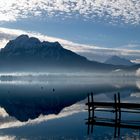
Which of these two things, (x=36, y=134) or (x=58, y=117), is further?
(x=58, y=117)

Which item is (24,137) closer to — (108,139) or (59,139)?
(59,139)

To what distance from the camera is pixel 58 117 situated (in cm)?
6862

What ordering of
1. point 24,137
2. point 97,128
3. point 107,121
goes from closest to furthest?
1. point 24,137
2. point 97,128
3. point 107,121

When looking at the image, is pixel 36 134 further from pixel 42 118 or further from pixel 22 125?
pixel 42 118

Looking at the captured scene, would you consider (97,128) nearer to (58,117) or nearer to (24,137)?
(24,137)

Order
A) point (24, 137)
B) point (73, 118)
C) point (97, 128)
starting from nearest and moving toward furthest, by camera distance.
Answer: point (24, 137) → point (97, 128) → point (73, 118)

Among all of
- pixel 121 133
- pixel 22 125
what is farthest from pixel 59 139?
pixel 22 125

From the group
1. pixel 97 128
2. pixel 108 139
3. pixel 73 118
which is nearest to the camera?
pixel 108 139

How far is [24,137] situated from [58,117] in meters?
22.1

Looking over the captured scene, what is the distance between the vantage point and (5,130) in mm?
53438

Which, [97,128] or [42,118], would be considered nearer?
[97,128]

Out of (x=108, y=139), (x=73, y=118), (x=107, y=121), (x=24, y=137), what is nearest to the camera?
(x=108, y=139)

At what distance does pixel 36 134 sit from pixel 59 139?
5.18 meters

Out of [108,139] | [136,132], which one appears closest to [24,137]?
[108,139]
